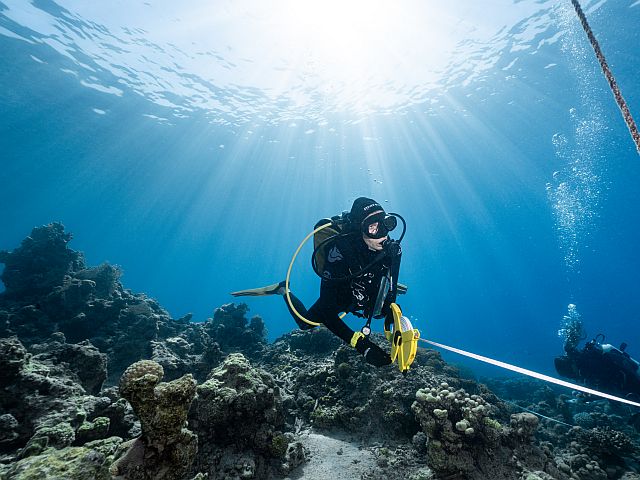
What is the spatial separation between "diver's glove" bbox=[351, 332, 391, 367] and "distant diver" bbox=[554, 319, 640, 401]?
32.8ft

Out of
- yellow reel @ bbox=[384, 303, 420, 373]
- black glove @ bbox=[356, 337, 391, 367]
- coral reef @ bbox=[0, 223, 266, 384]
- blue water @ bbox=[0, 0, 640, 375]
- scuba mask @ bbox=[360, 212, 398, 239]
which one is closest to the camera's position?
yellow reel @ bbox=[384, 303, 420, 373]

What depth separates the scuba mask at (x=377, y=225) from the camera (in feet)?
15.8

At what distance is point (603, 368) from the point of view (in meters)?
10.0

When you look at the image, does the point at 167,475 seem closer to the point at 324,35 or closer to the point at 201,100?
the point at 324,35

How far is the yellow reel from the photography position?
3955mm

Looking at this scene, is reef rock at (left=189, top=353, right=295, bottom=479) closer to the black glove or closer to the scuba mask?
the black glove

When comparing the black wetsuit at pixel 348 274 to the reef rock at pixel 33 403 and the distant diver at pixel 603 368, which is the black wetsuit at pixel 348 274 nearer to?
the reef rock at pixel 33 403

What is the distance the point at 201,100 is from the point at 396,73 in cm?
1863

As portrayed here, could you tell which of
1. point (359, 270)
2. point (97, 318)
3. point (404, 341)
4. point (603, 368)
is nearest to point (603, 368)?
point (603, 368)

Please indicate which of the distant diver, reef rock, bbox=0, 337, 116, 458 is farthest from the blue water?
reef rock, bbox=0, 337, 116, 458

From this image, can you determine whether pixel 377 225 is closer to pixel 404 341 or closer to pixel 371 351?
pixel 404 341

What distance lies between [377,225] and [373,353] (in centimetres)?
195

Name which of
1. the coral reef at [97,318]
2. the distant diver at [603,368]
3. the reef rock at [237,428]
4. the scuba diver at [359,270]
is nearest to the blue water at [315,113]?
the coral reef at [97,318]

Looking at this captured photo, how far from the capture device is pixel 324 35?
23.9 m
